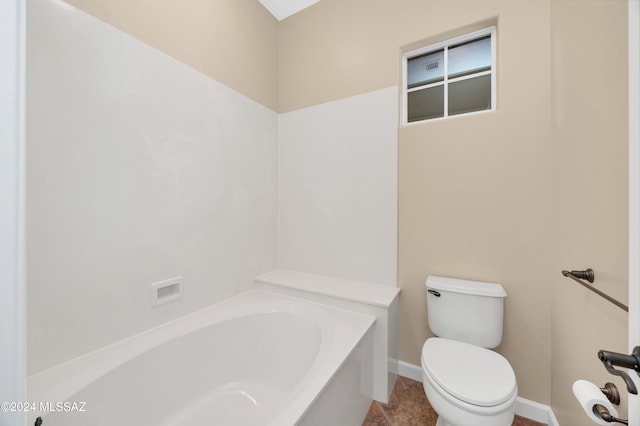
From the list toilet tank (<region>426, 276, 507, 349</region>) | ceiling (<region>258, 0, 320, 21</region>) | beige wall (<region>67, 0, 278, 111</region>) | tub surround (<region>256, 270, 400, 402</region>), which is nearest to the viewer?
beige wall (<region>67, 0, 278, 111</region>)

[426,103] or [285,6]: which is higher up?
[285,6]

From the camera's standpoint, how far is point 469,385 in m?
1.06

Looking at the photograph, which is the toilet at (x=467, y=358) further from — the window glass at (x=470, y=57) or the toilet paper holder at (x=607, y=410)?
the window glass at (x=470, y=57)

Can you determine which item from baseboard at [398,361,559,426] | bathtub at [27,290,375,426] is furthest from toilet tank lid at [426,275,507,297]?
baseboard at [398,361,559,426]

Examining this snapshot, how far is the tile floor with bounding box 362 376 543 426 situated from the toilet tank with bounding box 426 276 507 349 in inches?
18.3

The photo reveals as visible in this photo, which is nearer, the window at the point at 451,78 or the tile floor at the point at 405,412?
the tile floor at the point at 405,412

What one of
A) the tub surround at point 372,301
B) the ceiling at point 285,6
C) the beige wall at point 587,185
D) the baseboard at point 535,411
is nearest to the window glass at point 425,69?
the beige wall at point 587,185

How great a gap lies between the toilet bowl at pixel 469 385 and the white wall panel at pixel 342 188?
62cm

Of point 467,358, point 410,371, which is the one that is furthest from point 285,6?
point 410,371

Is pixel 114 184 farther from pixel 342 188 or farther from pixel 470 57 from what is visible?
pixel 470 57

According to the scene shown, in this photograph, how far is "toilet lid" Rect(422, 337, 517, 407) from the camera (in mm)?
1006
